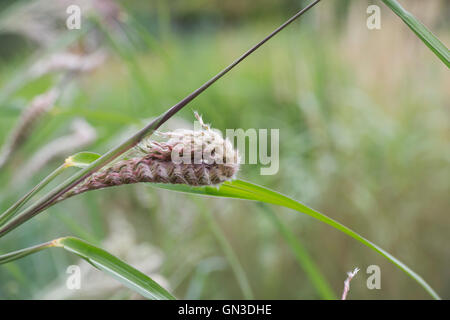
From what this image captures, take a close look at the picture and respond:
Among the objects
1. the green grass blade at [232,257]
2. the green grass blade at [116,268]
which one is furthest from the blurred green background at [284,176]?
the green grass blade at [116,268]

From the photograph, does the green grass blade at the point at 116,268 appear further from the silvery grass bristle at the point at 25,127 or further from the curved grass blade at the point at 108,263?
the silvery grass bristle at the point at 25,127

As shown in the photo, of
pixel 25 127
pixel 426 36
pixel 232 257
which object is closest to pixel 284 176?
pixel 232 257

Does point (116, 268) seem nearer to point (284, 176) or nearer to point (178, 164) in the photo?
point (178, 164)

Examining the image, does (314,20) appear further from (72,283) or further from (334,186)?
(72,283)

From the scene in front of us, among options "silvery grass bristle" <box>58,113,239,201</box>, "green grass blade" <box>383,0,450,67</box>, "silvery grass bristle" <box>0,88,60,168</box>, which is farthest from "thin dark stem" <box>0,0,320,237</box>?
"silvery grass bristle" <box>0,88,60,168</box>

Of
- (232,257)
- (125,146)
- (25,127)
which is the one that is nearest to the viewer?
(125,146)
